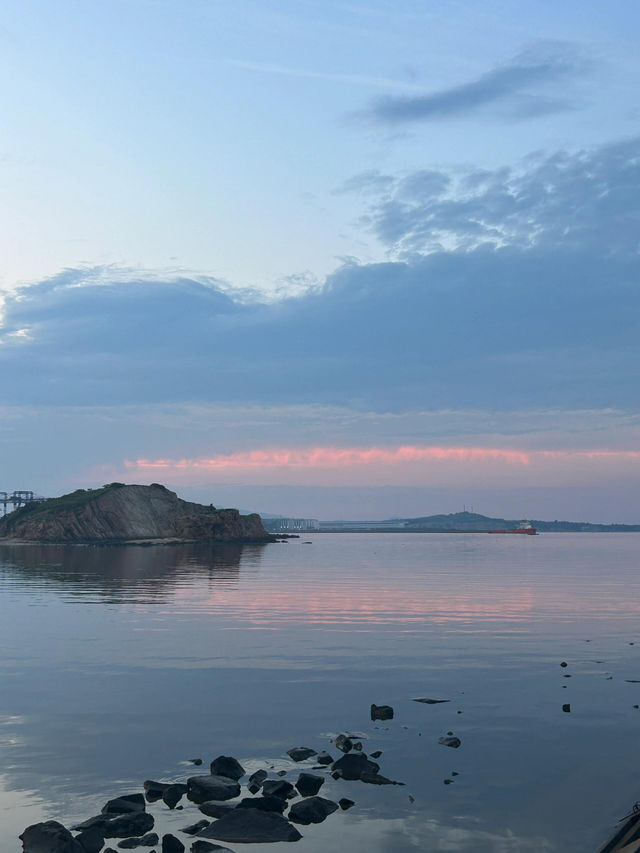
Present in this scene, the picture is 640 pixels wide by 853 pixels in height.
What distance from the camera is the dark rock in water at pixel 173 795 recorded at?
2170 cm

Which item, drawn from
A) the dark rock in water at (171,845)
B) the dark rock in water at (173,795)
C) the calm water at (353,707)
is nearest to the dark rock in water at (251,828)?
the calm water at (353,707)

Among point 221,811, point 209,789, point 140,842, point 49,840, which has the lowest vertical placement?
point 140,842

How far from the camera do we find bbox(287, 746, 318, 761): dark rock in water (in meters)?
25.6

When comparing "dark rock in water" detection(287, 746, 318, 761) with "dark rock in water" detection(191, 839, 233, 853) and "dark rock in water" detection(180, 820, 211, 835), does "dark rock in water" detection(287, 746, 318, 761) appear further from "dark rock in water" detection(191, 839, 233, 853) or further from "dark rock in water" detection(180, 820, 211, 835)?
"dark rock in water" detection(191, 839, 233, 853)

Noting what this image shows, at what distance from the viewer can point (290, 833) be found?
1972 centimetres

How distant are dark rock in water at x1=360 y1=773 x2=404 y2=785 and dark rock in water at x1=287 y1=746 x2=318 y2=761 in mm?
2420

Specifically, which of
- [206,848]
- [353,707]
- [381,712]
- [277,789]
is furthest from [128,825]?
[353,707]

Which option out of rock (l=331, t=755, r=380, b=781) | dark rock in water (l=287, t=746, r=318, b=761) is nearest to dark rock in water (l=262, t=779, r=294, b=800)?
rock (l=331, t=755, r=380, b=781)

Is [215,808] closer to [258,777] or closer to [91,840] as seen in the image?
[258,777]

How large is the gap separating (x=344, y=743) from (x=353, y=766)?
2.93 m

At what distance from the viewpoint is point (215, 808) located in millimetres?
20938

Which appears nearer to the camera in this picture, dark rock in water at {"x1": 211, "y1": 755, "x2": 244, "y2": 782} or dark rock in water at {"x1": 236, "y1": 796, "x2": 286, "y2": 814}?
dark rock in water at {"x1": 236, "y1": 796, "x2": 286, "y2": 814}

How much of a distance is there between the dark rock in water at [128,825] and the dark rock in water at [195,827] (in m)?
0.88

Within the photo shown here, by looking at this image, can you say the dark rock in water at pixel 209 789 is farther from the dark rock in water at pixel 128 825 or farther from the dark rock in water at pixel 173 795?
the dark rock in water at pixel 128 825
